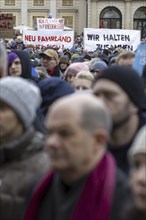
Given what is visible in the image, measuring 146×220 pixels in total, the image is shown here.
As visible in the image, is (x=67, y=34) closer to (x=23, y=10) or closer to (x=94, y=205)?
(x=94, y=205)

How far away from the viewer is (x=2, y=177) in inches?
120

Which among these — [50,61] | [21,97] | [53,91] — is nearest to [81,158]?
[21,97]

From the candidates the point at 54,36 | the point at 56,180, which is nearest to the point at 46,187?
the point at 56,180

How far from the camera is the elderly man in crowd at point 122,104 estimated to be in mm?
3115

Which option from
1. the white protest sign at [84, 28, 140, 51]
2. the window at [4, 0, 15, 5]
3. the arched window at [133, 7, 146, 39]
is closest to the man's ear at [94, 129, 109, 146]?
the white protest sign at [84, 28, 140, 51]

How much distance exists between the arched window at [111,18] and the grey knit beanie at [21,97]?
4550 centimetres

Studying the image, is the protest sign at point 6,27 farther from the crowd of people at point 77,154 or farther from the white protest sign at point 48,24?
the crowd of people at point 77,154

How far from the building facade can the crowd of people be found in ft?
143

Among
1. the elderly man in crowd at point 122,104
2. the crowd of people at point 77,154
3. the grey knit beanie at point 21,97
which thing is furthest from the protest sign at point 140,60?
the grey knit beanie at point 21,97

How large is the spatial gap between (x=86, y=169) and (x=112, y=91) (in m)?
0.84

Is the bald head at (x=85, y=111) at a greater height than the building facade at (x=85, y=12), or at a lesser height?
lesser

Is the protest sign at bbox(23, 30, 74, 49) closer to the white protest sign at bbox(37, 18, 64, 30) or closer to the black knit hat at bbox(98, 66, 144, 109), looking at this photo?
the white protest sign at bbox(37, 18, 64, 30)

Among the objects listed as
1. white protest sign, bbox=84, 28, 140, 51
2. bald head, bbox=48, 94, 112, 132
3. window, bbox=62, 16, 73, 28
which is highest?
window, bbox=62, 16, 73, 28

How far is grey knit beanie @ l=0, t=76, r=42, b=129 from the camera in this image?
122 inches
